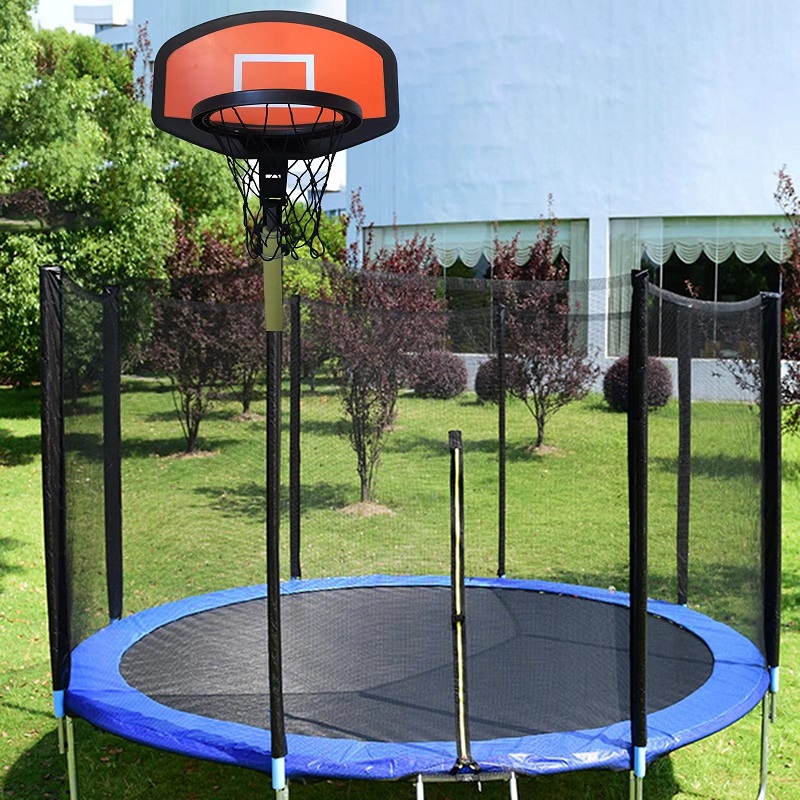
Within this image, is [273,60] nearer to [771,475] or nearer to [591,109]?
[771,475]

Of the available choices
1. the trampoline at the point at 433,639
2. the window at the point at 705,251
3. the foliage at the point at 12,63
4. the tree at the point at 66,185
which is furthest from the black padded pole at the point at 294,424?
the window at the point at 705,251

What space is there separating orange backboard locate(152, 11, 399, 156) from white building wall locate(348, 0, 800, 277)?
27.1ft

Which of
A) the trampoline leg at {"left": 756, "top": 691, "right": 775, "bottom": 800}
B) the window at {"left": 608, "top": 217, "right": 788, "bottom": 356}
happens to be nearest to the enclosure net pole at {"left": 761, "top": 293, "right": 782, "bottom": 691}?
the trampoline leg at {"left": 756, "top": 691, "right": 775, "bottom": 800}

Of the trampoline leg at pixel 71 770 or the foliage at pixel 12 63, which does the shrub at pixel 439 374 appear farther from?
the foliage at pixel 12 63

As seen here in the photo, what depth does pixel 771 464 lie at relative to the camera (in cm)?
289

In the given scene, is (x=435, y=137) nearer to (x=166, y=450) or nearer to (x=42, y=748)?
(x=166, y=450)

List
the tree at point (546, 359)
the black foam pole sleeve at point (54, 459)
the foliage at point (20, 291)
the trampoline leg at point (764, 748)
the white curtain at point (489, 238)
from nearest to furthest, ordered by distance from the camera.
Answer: the black foam pole sleeve at point (54, 459) < the trampoline leg at point (764, 748) < the tree at point (546, 359) < the foliage at point (20, 291) < the white curtain at point (489, 238)

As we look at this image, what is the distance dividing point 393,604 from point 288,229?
2.08 meters

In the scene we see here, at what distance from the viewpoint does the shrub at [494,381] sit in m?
5.62

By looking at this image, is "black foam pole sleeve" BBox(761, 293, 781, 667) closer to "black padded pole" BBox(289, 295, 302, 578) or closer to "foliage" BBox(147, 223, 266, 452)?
"black padded pole" BBox(289, 295, 302, 578)

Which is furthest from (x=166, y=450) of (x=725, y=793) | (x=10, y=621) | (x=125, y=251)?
(x=725, y=793)

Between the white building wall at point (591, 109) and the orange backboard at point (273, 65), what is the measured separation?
8.26 metres

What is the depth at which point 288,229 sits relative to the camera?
2.07 meters

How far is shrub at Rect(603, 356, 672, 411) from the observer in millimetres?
5012
